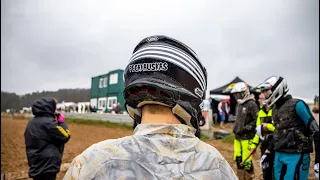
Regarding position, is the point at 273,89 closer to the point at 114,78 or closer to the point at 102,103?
the point at 114,78

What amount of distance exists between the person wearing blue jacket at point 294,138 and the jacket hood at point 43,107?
3672mm

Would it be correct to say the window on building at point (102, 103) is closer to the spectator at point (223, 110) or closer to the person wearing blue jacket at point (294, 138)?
the spectator at point (223, 110)

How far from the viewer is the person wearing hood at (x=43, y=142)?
4.36m

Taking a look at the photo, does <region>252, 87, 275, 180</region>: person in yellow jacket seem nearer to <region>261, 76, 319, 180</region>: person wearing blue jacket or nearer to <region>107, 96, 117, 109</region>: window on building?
<region>261, 76, 319, 180</region>: person wearing blue jacket

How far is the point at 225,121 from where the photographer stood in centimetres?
2120

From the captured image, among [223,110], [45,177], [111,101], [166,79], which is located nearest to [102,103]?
[111,101]

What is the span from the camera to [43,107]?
4.56m

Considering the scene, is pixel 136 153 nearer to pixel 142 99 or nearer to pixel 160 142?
Answer: pixel 160 142

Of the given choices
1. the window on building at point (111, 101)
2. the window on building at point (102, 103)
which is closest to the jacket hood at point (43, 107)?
the window on building at point (111, 101)

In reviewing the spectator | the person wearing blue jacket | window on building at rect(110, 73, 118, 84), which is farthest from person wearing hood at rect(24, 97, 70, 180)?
window on building at rect(110, 73, 118, 84)

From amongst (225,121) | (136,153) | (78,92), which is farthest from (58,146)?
(78,92)

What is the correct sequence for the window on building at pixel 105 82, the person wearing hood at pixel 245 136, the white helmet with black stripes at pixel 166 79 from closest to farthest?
the white helmet with black stripes at pixel 166 79 < the person wearing hood at pixel 245 136 < the window on building at pixel 105 82

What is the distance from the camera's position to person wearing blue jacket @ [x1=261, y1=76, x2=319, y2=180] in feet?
12.4

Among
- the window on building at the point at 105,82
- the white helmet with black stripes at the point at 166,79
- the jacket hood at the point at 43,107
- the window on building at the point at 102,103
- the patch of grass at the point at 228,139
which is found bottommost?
the patch of grass at the point at 228,139
